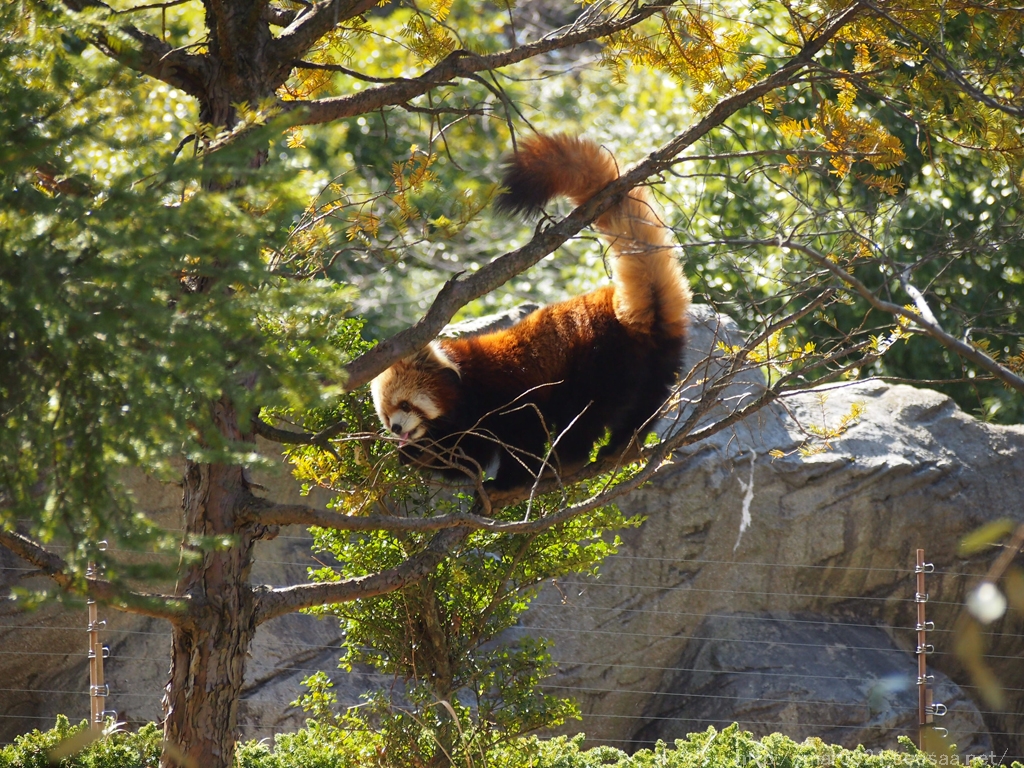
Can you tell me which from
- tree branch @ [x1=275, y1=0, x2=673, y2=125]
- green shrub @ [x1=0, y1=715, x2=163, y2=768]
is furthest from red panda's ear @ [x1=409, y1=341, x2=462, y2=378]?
A: green shrub @ [x1=0, y1=715, x2=163, y2=768]

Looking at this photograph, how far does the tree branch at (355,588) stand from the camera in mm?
2654

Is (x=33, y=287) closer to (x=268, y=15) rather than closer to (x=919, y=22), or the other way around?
(x=268, y=15)

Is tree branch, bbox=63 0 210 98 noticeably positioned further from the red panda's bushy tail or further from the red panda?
the red panda

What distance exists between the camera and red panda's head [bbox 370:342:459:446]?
157 inches

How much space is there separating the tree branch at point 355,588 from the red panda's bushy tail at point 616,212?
108 cm

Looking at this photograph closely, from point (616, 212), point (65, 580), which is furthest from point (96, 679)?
point (616, 212)

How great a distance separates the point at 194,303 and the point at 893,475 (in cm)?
485

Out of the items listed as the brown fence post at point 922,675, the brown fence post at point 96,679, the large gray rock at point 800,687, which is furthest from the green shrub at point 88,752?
the brown fence post at point 922,675

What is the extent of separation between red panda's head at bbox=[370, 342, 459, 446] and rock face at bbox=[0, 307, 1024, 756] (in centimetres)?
141

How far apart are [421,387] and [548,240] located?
1402mm

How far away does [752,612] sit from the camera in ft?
18.0

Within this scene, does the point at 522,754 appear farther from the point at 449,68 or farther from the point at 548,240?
the point at 449,68

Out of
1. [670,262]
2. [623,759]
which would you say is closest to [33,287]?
[670,262]

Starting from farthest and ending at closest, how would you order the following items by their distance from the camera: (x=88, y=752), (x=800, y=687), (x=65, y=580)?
1. (x=800, y=687)
2. (x=88, y=752)
3. (x=65, y=580)
